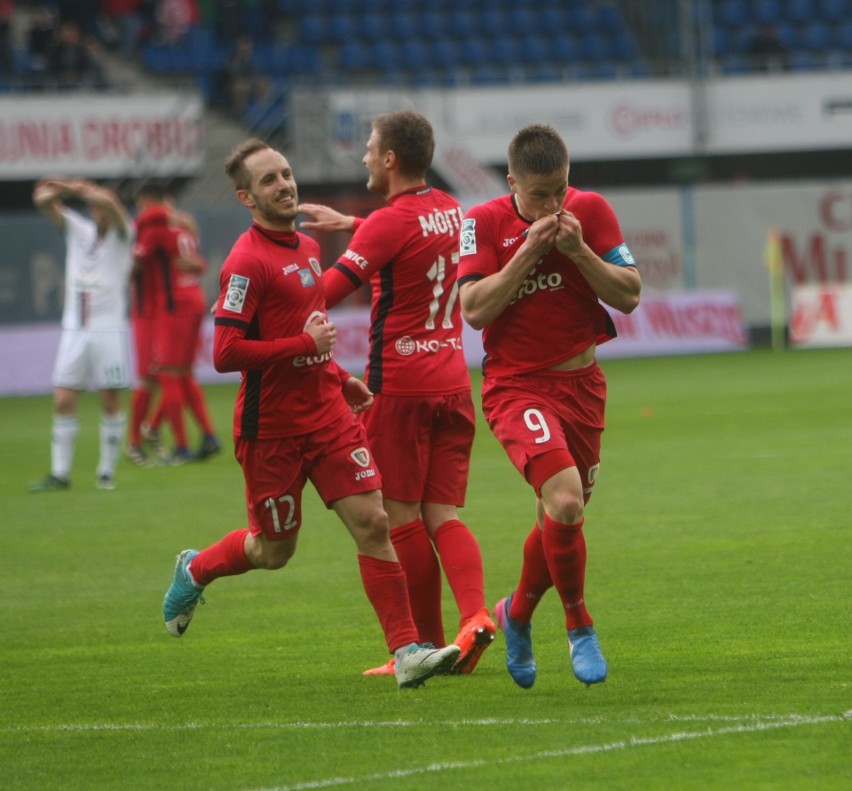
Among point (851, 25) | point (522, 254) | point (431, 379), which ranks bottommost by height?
point (431, 379)

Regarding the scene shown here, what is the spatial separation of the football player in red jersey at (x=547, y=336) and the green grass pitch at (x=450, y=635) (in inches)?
15.7

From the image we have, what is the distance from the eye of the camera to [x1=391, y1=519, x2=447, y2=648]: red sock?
6.72 metres

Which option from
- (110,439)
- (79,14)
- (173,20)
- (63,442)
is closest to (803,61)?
(173,20)

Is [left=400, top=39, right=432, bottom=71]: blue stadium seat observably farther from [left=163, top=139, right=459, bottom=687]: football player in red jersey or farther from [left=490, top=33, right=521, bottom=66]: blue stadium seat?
[left=163, top=139, right=459, bottom=687]: football player in red jersey

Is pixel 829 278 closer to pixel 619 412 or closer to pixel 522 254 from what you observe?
pixel 619 412

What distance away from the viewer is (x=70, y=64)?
28781 mm

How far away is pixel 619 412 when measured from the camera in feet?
60.7

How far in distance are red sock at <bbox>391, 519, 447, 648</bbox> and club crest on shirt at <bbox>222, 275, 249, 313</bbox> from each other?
119cm

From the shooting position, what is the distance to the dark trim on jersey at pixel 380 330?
672cm

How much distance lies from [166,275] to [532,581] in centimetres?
935

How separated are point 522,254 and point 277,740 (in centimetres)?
185

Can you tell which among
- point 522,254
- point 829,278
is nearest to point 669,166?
point 829,278

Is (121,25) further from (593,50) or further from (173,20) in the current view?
(593,50)

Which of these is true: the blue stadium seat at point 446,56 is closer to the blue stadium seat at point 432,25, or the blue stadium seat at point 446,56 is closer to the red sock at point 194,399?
the blue stadium seat at point 432,25
